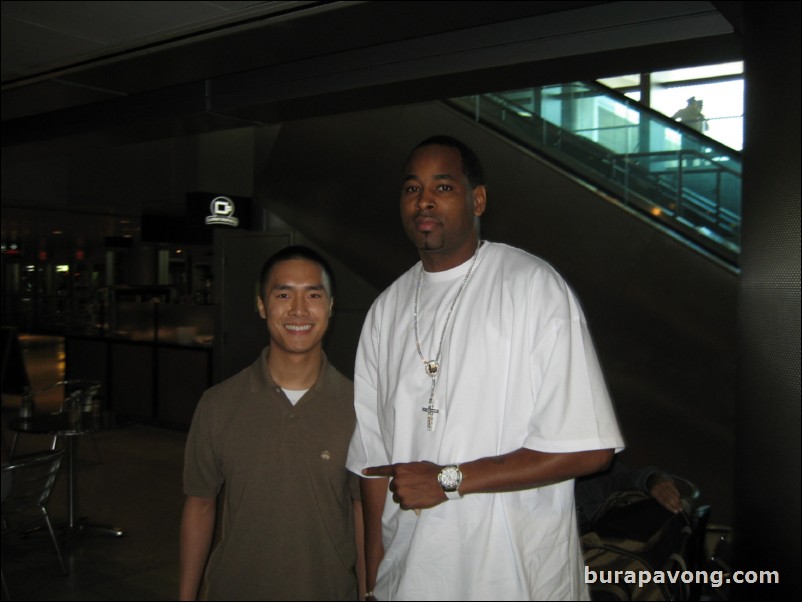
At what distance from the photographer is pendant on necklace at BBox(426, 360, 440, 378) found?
5.31 feet

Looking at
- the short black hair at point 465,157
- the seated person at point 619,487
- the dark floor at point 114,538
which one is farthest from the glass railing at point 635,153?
the short black hair at point 465,157

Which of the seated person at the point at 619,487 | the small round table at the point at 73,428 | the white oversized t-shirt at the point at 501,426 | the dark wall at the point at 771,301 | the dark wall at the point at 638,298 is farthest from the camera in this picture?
the dark wall at the point at 638,298

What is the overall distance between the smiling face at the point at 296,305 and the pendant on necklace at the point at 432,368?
1.27 ft

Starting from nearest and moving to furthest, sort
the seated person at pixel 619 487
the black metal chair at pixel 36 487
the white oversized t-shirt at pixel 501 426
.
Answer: the white oversized t-shirt at pixel 501 426 < the seated person at pixel 619 487 < the black metal chair at pixel 36 487

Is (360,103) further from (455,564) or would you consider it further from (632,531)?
(455,564)

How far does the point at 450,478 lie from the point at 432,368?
267 millimetres

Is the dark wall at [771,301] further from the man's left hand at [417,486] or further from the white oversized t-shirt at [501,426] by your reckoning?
the man's left hand at [417,486]

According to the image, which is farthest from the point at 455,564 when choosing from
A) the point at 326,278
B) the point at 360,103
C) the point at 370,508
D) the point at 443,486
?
the point at 360,103

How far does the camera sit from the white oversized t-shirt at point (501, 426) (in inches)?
57.3

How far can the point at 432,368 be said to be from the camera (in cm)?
162

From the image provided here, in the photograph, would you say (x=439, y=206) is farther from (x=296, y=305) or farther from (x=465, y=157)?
(x=296, y=305)

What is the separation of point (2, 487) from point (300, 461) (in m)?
3.17

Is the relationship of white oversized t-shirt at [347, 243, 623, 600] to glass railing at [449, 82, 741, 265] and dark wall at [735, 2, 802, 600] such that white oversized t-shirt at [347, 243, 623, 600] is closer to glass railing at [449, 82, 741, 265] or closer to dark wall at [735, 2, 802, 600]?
dark wall at [735, 2, 802, 600]

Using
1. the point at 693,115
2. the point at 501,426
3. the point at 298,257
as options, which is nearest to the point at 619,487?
the point at 501,426
